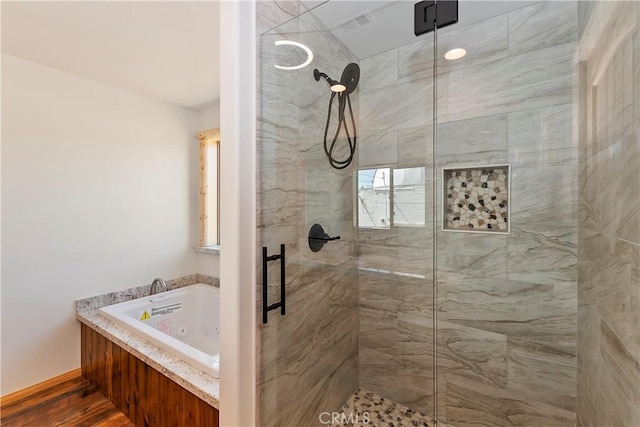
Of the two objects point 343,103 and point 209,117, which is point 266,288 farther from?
point 209,117

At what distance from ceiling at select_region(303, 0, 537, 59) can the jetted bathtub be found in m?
2.25

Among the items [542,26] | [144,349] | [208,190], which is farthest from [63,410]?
[542,26]

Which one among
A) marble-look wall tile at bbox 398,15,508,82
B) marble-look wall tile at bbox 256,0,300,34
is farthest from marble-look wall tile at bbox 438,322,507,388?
marble-look wall tile at bbox 256,0,300,34

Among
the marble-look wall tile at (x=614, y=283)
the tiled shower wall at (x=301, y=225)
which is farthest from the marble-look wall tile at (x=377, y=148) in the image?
the marble-look wall tile at (x=614, y=283)

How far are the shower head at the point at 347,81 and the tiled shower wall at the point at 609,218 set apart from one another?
41.8 inches

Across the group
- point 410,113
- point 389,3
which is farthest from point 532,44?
point 389,3

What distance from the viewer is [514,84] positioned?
4.91ft

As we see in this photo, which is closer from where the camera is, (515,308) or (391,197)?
(515,308)

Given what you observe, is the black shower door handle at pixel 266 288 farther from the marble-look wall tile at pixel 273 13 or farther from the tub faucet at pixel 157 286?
the tub faucet at pixel 157 286

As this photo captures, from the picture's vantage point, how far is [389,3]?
1423 millimetres

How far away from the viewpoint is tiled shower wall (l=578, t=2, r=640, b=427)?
2.56 ft

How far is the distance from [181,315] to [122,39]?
222 centimetres

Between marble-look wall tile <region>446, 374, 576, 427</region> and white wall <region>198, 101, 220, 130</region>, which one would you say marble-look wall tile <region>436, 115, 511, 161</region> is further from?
white wall <region>198, 101, 220, 130</region>

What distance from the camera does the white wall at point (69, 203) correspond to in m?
1.98
